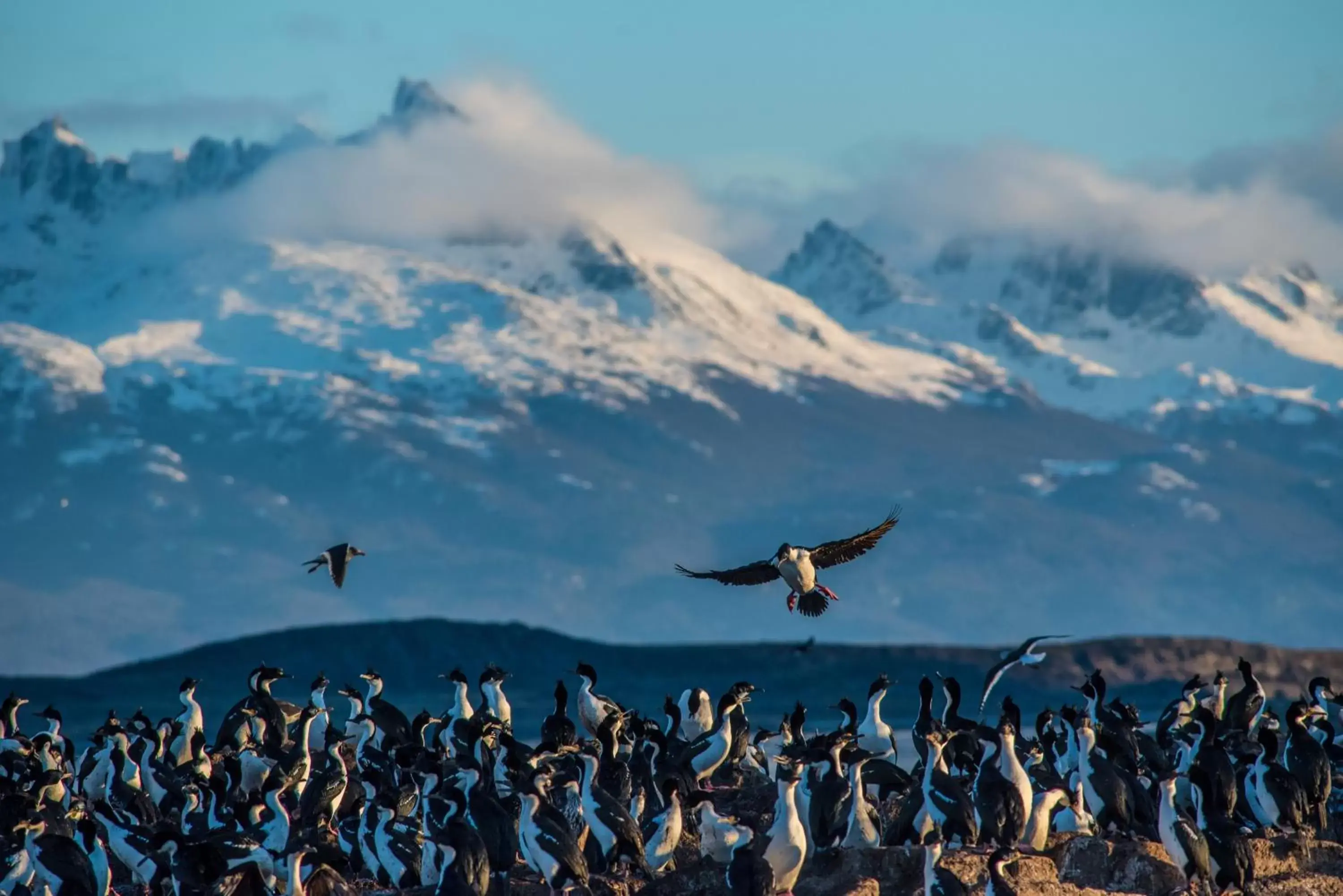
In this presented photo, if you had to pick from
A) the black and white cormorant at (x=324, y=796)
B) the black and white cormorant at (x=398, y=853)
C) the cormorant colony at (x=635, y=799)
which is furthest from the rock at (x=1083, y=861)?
the black and white cormorant at (x=324, y=796)

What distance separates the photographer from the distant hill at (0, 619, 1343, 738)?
12006 centimetres

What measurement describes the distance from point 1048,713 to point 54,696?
88749 mm

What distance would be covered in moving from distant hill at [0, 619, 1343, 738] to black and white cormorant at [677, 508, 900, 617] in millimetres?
79736

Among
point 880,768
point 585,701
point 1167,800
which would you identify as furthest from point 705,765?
point 1167,800

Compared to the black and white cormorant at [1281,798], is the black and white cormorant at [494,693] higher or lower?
higher

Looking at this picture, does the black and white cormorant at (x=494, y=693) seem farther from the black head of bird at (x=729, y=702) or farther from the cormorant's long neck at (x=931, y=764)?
the cormorant's long neck at (x=931, y=764)

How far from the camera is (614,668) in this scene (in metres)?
130

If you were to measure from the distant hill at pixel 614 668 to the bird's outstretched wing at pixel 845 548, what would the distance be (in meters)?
79.6

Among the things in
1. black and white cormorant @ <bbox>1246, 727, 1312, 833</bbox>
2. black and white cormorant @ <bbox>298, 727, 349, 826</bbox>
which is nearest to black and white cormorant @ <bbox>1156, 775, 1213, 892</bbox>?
black and white cormorant @ <bbox>1246, 727, 1312, 833</bbox>

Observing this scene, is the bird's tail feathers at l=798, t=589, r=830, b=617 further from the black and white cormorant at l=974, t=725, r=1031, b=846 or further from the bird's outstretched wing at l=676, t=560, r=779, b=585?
the black and white cormorant at l=974, t=725, r=1031, b=846

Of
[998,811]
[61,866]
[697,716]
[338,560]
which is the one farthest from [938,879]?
[338,560]

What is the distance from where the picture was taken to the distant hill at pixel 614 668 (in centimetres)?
12006

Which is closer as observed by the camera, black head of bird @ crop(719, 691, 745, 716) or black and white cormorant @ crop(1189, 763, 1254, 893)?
black and white cormorant @ crop(1189, 763, 1254, 893)

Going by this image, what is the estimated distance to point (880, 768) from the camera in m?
33.1
